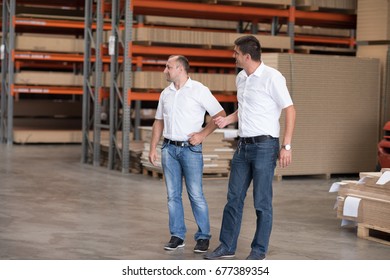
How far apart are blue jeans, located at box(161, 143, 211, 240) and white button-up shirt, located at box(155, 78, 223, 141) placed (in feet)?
0.42

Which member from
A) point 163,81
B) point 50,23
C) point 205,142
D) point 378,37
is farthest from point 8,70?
point 378,37

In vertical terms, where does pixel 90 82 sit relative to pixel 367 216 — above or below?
above

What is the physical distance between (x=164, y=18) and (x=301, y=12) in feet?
12.8

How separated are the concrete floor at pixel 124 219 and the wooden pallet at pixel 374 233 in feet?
0.34

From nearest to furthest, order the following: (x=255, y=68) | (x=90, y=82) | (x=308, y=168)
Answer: (x=255, y=68)
(x=308, y=168)
(x=90, y=82)

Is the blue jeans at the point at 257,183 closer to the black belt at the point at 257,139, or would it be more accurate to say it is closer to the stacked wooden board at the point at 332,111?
the black belt at the point at 257,139

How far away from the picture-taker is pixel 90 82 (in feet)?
49.7

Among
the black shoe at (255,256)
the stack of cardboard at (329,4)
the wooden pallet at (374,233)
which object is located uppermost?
the stack of cardboard at (329,4)

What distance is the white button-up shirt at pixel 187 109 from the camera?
7.14 metres

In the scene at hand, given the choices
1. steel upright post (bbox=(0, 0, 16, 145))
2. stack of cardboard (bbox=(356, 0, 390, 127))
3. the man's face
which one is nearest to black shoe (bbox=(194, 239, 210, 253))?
the man's face

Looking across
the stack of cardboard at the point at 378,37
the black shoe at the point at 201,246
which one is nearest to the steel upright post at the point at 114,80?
the stack of cardboard at the point at 378,37
